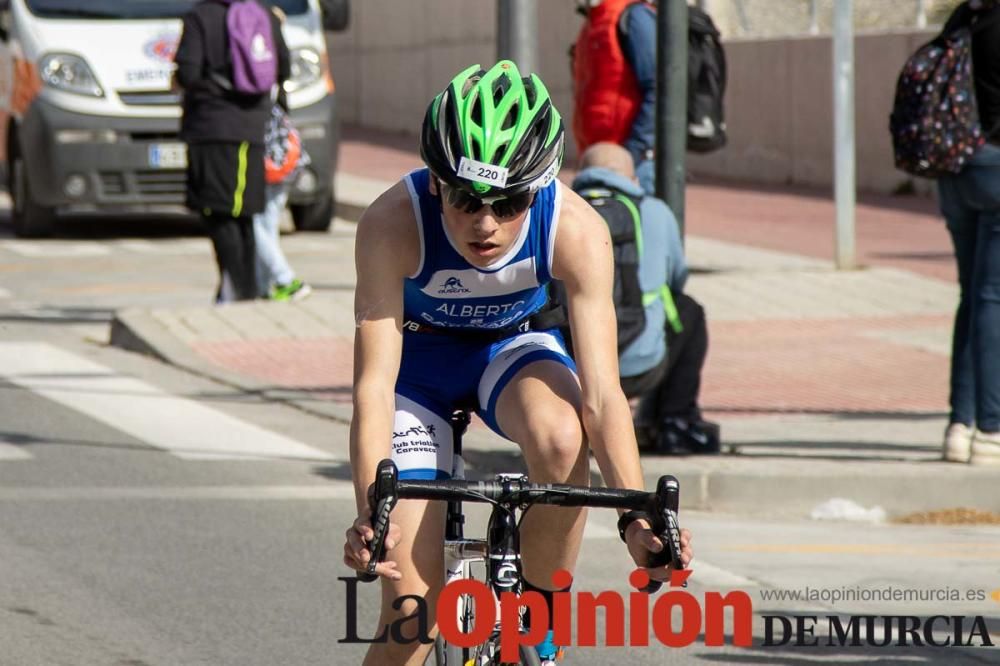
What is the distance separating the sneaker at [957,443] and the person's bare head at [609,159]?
1.69m

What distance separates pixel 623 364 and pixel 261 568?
1770 mm

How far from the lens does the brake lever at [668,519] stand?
11.6ft

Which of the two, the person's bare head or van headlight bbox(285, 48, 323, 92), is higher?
the person's bare head

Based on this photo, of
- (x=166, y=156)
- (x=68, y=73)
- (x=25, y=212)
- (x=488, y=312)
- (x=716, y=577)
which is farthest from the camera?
(x=25, y=212)

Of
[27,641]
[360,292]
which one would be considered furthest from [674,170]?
[360,292]

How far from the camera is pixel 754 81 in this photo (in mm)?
23797

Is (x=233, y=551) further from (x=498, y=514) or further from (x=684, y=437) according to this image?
(x=498, y=514)

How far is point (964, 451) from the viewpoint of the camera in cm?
814

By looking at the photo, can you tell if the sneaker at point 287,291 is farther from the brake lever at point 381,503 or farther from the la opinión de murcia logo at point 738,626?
the brake lever at point 381,503

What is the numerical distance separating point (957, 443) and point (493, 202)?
15.5ft

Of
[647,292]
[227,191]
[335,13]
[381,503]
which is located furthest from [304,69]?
[381,503]

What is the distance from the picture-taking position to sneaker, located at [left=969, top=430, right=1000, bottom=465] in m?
8.00

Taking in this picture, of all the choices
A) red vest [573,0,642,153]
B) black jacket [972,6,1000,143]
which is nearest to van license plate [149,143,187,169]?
red vest [573,0,642,153]

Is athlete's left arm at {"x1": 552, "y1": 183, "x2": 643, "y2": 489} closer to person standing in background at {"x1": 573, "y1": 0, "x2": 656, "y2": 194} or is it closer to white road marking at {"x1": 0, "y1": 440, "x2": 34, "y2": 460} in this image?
white road marking at {"x1": 0, "y1": 440, "x2": 34, "y2": 460}
